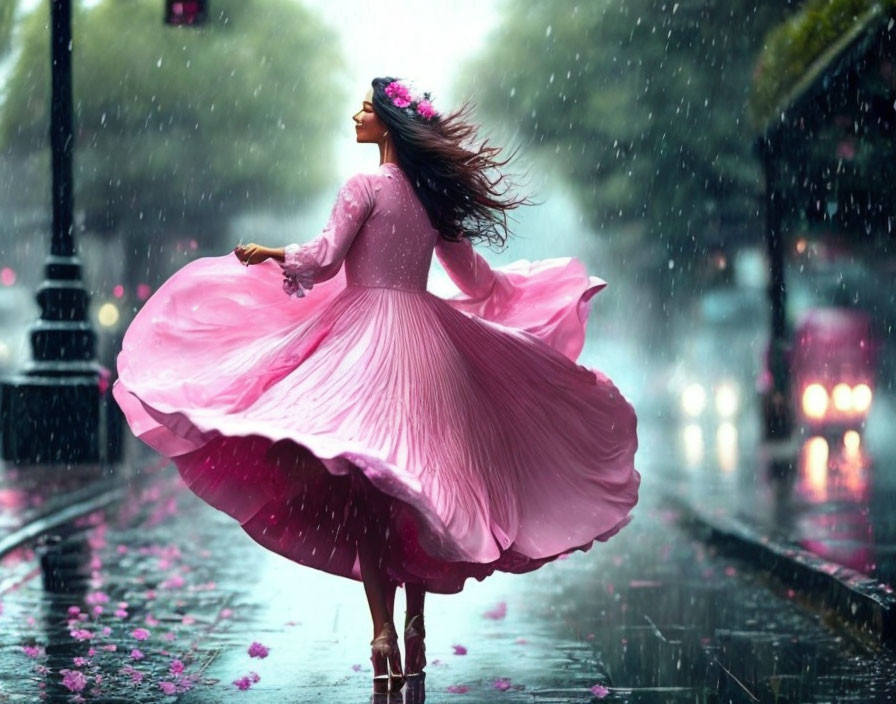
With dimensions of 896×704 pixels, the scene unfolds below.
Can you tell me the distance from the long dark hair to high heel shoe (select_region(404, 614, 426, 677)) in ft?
4.99

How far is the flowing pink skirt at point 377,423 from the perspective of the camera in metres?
5.78

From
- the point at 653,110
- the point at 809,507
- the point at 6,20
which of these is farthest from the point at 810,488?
the point at 6,20

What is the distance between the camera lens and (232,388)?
6148 mm

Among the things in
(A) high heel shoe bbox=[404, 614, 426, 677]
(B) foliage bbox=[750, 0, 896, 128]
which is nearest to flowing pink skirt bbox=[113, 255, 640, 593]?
(A) high heel shoe bbox=[404, 614, 426, 677]

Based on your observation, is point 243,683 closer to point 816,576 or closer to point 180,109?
point 816,576

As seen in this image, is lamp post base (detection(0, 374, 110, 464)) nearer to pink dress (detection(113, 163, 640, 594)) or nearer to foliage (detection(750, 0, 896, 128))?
foliage (detection(750, 0, 896, 128))

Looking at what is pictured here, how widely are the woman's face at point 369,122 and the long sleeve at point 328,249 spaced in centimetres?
28

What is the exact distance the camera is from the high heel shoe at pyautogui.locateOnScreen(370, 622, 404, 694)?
19.3 feet

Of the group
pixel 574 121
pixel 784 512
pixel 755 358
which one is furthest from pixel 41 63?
pixel 784 512

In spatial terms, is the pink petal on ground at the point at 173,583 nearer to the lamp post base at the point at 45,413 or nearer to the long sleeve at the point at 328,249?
the long sleeve at the point at 328,249

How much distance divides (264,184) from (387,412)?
3474 cm

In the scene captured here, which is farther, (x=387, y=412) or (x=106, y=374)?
(x=106, y=374)

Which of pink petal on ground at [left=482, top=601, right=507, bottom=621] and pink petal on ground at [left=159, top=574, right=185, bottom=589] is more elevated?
pink petal on ground at [left=159, top=574, right=185, bottom=589]

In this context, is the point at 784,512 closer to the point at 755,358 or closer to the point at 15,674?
the point at 15,674
